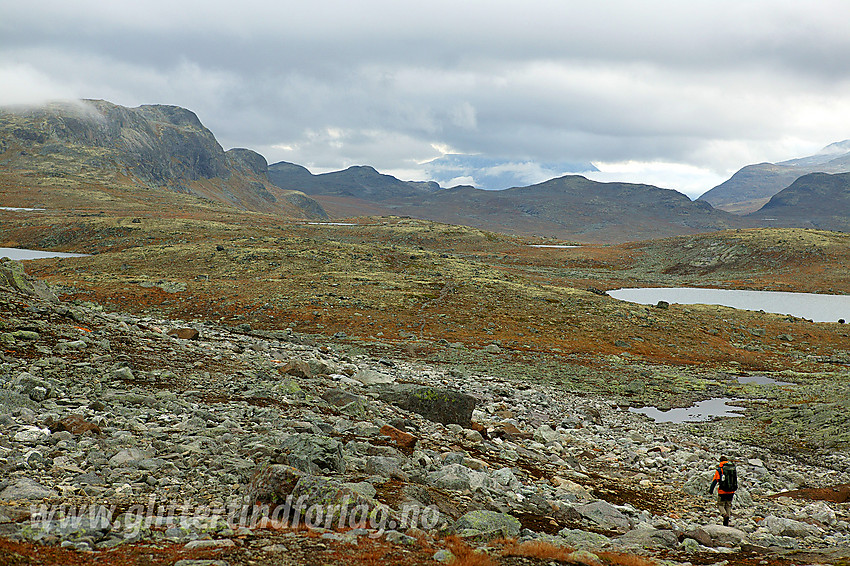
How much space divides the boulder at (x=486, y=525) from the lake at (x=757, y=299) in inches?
2445

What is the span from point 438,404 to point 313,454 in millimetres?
8417

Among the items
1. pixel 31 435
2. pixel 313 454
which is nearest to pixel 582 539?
pixel 313 454

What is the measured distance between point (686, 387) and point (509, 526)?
2587 centimetres

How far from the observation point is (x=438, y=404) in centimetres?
1986

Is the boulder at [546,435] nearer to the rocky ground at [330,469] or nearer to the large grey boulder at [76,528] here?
the rocky ground at [330,469]

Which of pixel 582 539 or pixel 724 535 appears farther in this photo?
pixel 724 535

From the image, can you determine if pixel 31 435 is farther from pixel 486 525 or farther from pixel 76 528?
pixel 486 525

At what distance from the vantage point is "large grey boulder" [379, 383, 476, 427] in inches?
773

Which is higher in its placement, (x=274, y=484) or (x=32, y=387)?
(x=32, y=387)

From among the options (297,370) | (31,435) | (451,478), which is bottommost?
(451,478)

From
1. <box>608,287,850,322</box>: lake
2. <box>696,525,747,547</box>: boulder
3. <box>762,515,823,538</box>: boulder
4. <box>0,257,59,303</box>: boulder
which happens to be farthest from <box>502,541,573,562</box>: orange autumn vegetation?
<box>608,287,850,322</box>: lake

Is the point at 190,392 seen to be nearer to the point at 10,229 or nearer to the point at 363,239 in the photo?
the point at 10,229

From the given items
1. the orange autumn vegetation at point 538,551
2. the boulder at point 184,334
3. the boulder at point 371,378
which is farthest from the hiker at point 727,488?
the boulder at point 184,334

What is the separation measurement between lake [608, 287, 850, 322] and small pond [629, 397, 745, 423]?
1598 inches
